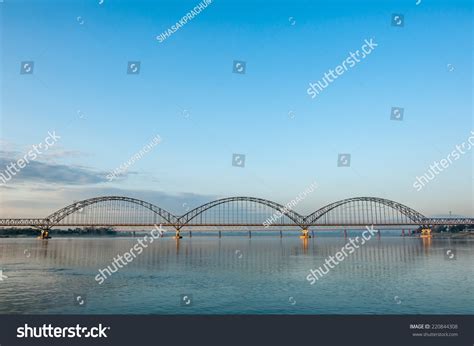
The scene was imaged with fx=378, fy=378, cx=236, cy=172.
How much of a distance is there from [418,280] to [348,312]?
14.8 meters

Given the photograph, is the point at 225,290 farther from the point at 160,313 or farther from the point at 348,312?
the point at 348,312

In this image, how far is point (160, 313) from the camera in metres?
20.4

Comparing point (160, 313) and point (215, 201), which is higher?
point (215, 201)

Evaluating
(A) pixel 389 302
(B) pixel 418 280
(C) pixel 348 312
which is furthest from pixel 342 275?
→ (C) pixel 348 312

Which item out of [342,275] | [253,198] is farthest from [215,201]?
[342,275]

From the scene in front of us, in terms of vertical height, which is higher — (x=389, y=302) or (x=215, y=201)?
(x=215, y=201)

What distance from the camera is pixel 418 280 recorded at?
31.7 m
